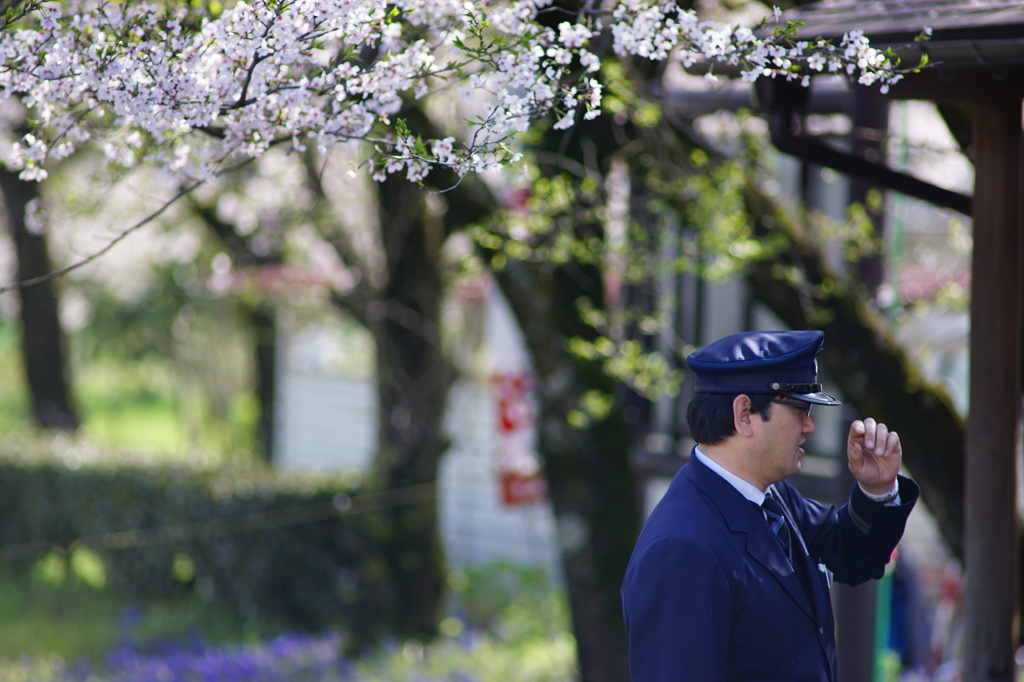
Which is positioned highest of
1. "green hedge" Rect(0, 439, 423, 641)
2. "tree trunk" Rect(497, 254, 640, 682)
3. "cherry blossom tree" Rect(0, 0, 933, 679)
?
A: "cherry blossom tree" Rect(0, 0, 933, 679)

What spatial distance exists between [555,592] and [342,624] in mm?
1803

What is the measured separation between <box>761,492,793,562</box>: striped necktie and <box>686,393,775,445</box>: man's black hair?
0.60 feet

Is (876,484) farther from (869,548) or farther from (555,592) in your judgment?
(555,592)

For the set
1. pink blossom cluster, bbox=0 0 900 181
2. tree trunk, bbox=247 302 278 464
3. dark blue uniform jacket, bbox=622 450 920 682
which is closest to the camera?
dark blue uniform jacket, bbox=622 450 920 682

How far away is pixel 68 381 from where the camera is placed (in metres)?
10.1

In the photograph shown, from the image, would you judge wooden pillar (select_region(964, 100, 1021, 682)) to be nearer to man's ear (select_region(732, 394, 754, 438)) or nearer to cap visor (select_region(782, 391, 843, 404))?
cap visor (select_region(782, 391, 843, 404))

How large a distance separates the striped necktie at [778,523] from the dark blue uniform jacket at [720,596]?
44 millimetres

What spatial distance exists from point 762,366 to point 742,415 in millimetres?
111

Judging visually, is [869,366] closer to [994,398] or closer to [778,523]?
[994,398]

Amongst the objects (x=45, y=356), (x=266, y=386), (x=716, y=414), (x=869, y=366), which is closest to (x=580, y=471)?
(x=869, y=366)

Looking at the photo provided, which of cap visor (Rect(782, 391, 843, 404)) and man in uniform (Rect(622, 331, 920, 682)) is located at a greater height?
cap visor (Rect(782, 391, 843, 404))

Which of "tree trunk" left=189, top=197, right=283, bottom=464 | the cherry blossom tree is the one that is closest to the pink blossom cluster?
the cherry blossom tree

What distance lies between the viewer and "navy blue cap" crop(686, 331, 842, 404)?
2.14 metres

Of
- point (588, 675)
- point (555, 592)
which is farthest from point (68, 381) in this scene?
point (588, 675)
